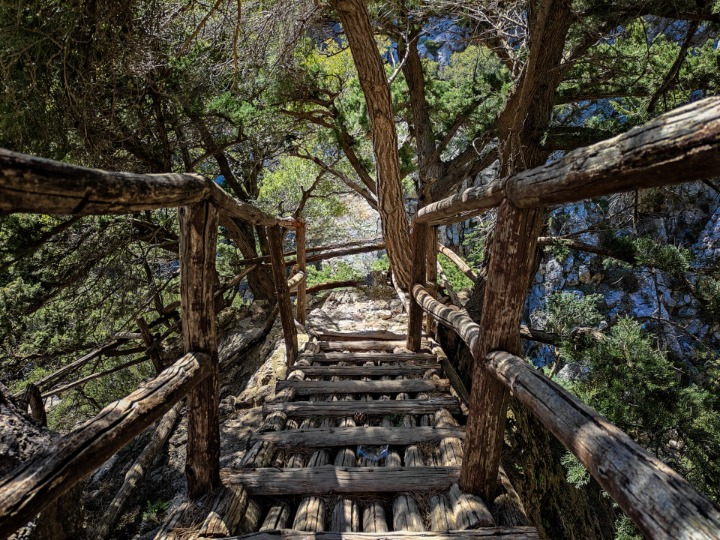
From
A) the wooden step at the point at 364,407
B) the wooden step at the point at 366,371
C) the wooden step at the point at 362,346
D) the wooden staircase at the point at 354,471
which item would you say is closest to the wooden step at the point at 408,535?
the wooden staircase at the point at 354,471

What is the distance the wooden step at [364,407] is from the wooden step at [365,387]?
32 cm

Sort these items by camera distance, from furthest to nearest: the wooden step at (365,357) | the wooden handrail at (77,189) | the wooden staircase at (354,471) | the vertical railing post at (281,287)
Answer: the wooden step at (365,357) < the vertical railing post at (281,287) < the wooden staircase at (354,471) < the wooden handrail at (77,189)

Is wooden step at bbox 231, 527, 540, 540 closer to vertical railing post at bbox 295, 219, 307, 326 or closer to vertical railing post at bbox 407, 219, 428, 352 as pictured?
vertical railing post at bbox 407, 219, 428, 352

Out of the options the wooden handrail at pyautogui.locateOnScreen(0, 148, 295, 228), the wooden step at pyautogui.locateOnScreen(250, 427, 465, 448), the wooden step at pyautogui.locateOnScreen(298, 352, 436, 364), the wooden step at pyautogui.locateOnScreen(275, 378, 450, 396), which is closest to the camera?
the wooden handrail at pyautogui.locateOnScreen(0, 148, 295, 228)

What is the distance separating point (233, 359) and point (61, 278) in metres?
2.53

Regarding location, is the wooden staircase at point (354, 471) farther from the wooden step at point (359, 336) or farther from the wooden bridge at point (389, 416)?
the wooden step at point (359, 336)

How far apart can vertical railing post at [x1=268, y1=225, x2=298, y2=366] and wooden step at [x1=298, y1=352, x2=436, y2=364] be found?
20cm

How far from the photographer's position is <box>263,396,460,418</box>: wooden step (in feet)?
9.84

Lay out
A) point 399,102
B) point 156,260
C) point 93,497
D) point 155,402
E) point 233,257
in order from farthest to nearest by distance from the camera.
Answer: point 233,257
point 399,102
point 156,260
point 93,497
point 155,402

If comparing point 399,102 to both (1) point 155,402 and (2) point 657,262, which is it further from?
(1) point 155,402

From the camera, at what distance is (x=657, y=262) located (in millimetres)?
3318

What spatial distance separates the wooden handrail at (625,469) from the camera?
858 millimetres

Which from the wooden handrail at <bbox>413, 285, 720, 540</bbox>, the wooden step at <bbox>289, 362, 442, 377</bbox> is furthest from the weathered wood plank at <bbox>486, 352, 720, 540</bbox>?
the wooden step at <bbox>289, 362, 442, 377</bbox>

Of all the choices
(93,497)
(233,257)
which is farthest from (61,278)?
(233,257)
